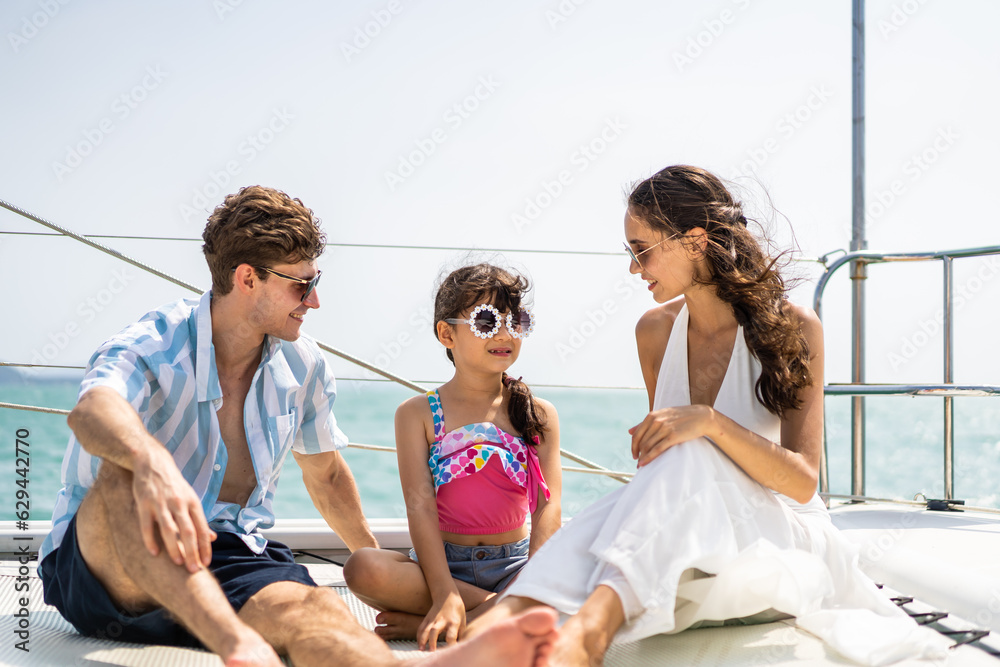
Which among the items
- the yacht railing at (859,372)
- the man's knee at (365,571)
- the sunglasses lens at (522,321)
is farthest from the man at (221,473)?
the yacht railing at (859,372)

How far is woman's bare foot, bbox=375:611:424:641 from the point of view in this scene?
186cm

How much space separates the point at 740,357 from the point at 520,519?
735 mm

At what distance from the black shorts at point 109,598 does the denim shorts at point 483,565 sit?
0.46m

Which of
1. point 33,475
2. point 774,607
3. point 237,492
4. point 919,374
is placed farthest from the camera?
point 33,475

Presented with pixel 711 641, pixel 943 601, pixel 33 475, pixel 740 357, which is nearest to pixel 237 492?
pixel 711 641

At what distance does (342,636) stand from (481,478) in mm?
826

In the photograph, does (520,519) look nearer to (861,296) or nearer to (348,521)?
(348,521)

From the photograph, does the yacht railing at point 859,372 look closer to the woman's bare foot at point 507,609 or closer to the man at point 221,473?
the man at point 221,473

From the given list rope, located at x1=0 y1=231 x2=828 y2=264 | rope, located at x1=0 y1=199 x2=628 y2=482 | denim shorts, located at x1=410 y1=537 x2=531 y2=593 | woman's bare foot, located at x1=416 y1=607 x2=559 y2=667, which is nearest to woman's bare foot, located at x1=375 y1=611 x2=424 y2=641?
denim shorts, located at x1=410 y1=537 x2=531 y2=593

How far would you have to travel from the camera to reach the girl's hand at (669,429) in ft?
5.07

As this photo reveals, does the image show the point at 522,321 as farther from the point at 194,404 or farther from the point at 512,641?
the point at 512,641

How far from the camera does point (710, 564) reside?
1.48m

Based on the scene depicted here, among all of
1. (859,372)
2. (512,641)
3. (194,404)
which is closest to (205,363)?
(194,404)

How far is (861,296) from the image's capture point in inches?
122
